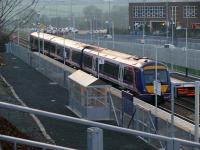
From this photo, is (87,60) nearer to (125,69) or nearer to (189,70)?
(125,69)

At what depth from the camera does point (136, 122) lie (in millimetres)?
17062

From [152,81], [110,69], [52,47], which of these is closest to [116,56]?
[110,69]

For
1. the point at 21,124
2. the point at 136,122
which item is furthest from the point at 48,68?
the point at 21,124

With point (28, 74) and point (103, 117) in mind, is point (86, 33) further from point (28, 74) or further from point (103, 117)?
point (103, 117)

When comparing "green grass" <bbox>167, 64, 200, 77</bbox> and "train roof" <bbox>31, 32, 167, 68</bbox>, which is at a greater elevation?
"train roof" <bbox>31, 32, 167, 68</bbox>

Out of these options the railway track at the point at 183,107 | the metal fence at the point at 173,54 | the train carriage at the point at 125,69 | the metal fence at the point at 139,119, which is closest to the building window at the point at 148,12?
the metal fence at the point at 173,54

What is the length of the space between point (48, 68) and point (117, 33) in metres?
41.5

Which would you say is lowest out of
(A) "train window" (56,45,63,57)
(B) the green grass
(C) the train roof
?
(B) the green grass

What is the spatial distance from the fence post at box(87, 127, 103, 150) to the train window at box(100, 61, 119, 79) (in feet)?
74.4

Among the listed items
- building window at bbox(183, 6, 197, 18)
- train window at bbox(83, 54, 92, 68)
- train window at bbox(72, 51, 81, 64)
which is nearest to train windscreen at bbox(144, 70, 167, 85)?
train window at bbox(83, 54, 92, 68)

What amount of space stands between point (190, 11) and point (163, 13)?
3.49 meters

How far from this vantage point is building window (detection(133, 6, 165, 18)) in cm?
6332

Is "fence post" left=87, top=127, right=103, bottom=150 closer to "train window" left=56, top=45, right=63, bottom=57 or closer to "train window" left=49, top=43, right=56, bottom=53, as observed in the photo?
"train window" left=56, top=45, right=63, bottom=57

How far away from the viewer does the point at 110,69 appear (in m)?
29.1
